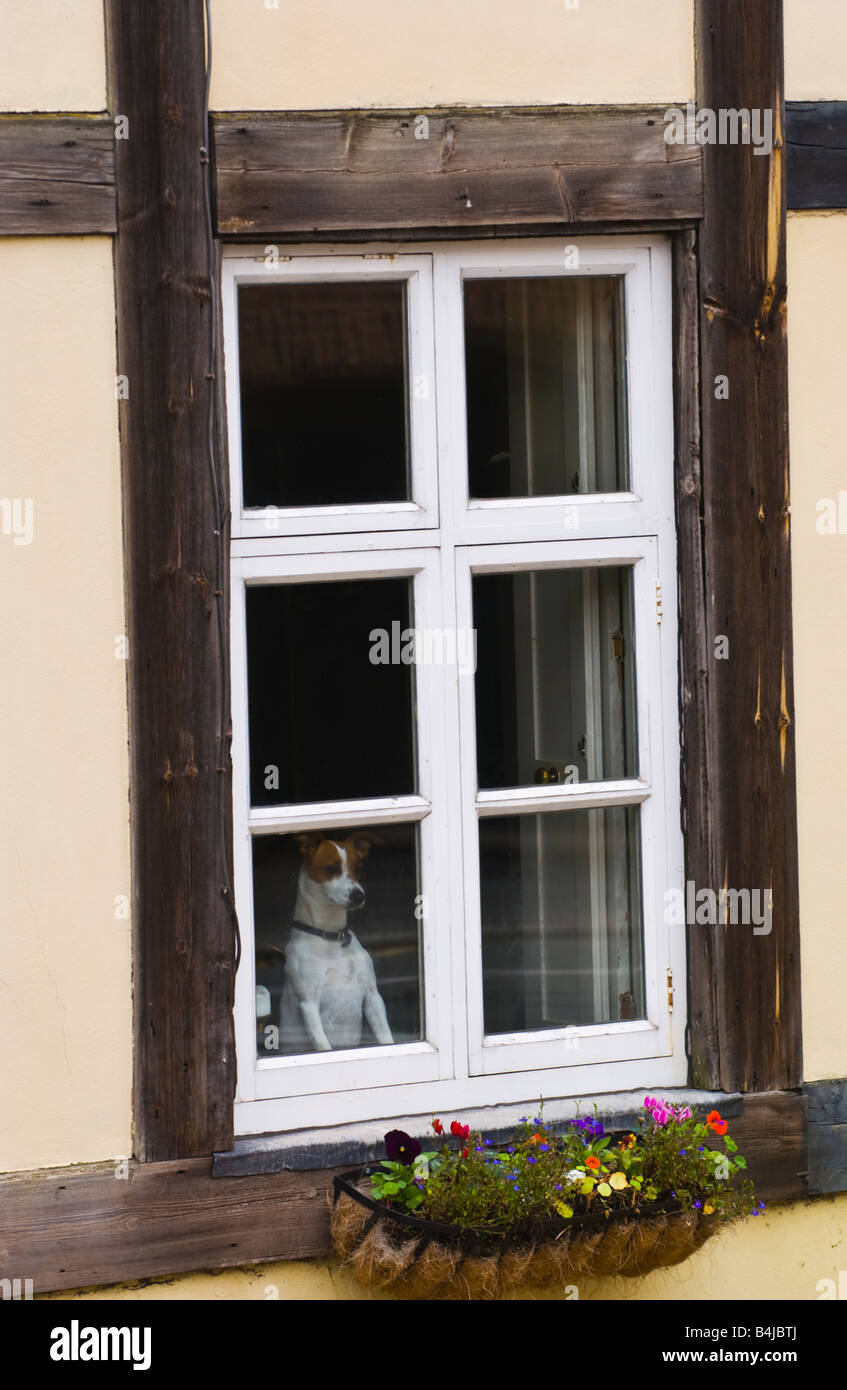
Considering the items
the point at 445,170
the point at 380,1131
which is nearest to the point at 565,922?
the point at 380,1131

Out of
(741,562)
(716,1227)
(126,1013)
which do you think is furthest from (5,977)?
(741,562)

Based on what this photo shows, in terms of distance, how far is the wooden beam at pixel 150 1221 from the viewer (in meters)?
2.95

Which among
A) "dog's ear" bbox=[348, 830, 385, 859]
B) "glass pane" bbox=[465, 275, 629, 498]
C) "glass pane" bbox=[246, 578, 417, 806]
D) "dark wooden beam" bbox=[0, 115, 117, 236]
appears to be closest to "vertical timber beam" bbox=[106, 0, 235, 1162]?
"dark wooden beam" bbox=[0, 115, 117, 236]

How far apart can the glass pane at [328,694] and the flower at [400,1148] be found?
74 cm

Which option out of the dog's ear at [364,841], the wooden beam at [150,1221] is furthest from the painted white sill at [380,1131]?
the dog's ear at [364,841]

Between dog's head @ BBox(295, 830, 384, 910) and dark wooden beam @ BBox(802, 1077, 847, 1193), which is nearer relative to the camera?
dog's head @ BBox(295, 830, 384, 910)

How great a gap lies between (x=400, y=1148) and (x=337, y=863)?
0.63 m

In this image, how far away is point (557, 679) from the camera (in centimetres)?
342

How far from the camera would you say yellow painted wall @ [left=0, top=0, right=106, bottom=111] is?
2.90 metres

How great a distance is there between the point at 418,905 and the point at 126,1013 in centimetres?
68

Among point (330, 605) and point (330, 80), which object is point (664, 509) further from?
point (330, 80)

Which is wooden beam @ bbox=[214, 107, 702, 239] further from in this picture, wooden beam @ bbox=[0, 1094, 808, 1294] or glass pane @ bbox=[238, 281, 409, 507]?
wooden beam @ bbox=[0, 1094, 808, 1294]

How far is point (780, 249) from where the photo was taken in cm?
327
